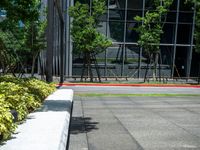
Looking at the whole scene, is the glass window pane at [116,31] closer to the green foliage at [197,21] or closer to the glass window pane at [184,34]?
the glass window pane at [184,34]

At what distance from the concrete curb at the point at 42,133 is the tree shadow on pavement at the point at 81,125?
65cm

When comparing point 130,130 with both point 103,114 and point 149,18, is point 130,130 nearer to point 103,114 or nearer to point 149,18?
point 103,114

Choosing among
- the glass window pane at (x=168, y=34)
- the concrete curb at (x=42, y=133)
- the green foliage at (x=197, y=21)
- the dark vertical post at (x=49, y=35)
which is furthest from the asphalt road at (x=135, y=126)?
the glass window pane at (x=168, y=34)

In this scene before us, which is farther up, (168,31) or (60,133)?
(168,31)

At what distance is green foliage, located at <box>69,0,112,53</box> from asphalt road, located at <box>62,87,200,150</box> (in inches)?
547

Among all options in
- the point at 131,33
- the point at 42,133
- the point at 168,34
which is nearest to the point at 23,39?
the point at 131,33

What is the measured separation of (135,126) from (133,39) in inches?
1034

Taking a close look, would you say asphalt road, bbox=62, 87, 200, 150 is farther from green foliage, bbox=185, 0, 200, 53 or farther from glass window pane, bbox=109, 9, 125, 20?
glass window pane, bbox=109, 9, 125, 20

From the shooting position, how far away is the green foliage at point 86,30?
30.3 m

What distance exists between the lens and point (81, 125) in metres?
11.2

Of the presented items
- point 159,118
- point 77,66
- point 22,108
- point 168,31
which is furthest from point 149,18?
point 22,108

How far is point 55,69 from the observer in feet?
110

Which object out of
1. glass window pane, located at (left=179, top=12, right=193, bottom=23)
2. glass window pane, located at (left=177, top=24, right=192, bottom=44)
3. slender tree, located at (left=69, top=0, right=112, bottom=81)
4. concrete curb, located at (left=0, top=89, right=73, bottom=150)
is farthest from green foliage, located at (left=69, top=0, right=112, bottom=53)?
concrete curb, located at (left=0, top=89, right=73, bottom=150)

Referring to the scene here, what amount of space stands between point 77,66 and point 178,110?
855 inches
